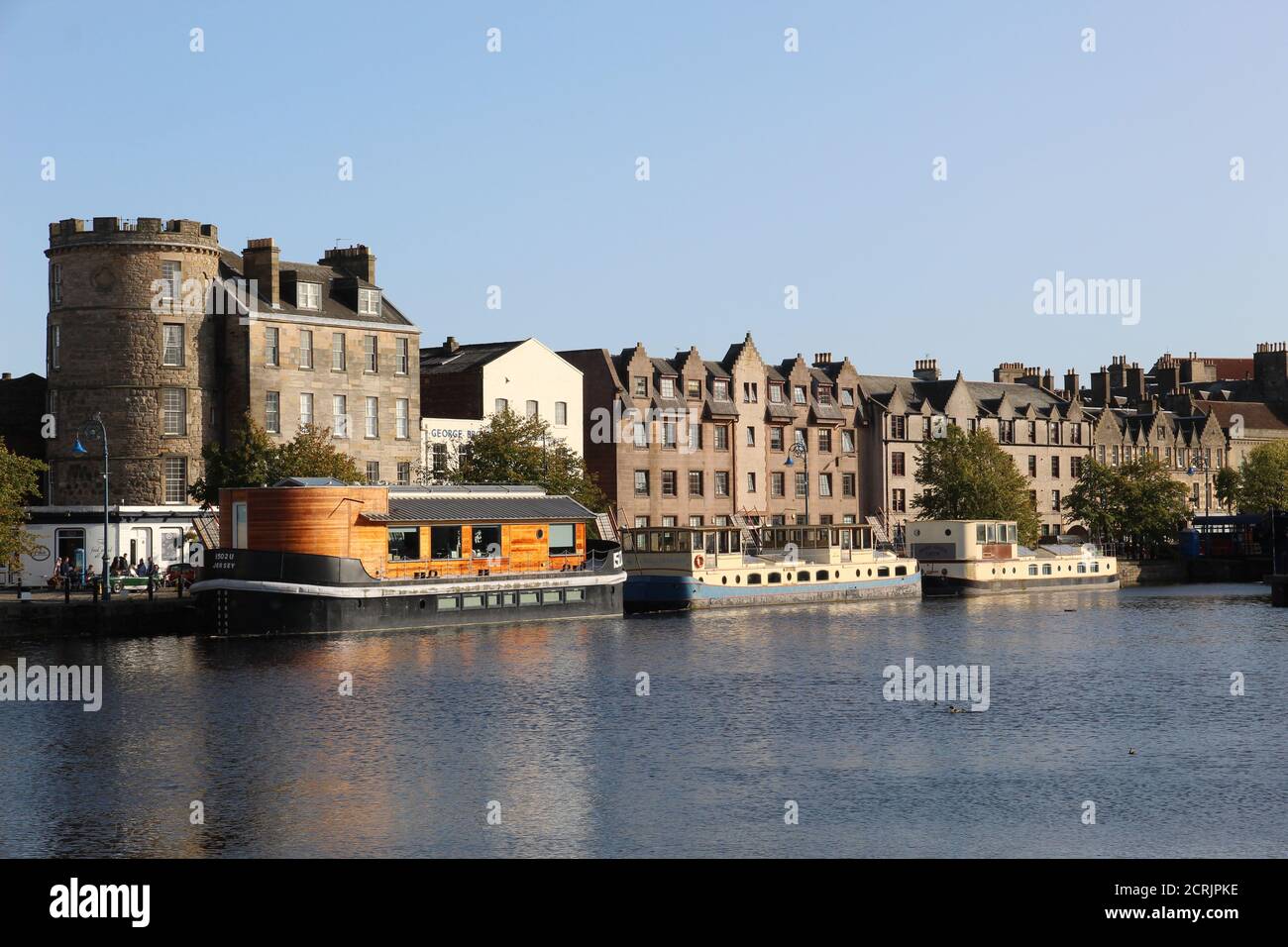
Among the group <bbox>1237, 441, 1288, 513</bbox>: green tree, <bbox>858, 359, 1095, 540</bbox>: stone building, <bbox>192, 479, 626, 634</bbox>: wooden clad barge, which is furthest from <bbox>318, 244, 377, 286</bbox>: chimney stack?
<bbox>1237, 441, 1288, 513</bbox>: green tree

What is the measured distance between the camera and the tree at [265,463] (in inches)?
3088

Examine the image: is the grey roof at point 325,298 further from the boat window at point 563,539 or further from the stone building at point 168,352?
the boat window at point 563,539

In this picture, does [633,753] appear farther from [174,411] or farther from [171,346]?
[171,346]

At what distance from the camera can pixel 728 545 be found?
8862cm

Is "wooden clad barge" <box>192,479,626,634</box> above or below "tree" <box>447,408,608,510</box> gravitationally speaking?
below

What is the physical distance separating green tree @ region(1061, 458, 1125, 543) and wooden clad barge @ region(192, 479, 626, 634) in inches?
2565

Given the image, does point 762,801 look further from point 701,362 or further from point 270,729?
point 701,362

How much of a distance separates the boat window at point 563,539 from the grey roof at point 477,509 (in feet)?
1.48

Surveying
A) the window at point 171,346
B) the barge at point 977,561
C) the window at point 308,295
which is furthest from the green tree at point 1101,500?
the window at point 171,346

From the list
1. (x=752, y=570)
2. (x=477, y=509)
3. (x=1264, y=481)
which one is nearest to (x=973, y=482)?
(x=752, y=570)

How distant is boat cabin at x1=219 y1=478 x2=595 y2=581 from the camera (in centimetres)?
6406

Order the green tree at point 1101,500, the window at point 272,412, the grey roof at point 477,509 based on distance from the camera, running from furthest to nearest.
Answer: the green tree at point 1101,500 < the window at point 272,412 < the grey roof at point 477,509

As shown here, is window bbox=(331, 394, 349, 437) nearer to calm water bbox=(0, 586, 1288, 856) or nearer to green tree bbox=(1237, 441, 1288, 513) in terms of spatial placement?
calm water bbox=(0, 586, 1288, 856)
